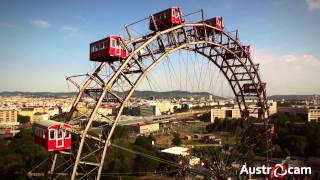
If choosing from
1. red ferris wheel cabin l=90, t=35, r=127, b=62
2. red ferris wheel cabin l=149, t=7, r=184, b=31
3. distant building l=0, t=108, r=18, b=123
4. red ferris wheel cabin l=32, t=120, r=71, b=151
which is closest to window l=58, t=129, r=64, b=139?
red ferris wheel cabin l=32, t=120, r=71, b=151

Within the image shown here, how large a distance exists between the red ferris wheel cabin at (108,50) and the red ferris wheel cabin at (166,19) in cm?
279

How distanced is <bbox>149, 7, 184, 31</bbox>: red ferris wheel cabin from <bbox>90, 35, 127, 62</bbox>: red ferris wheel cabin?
2.79 meters

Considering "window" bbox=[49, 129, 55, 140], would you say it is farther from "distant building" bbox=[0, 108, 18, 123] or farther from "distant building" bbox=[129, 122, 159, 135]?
"distant building" bbox=[0, 108, 18, 123]

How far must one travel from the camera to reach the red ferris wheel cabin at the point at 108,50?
596 inches

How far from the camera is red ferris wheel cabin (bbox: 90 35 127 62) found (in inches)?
596

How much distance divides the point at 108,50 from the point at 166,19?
4.28m

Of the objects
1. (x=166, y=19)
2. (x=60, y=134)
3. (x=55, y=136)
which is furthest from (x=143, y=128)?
(x=55, y=136)

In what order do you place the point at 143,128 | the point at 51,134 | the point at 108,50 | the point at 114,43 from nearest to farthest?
the point at 51,134 < the point at 108,50 < the point at 114,43 < the point at 143,128

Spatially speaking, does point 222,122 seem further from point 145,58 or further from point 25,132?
point 145,58

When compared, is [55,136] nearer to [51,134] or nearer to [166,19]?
[51,134]

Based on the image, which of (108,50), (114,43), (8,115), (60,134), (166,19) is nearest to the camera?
(60,134)

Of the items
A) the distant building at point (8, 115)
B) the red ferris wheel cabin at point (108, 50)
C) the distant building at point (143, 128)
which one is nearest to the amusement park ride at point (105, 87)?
the red ferris wheel cabin at point (108, 50)

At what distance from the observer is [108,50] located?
1510cm

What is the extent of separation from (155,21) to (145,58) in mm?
2631
